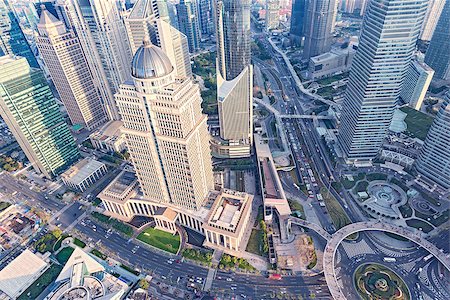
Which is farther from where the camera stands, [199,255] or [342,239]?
[342,239]

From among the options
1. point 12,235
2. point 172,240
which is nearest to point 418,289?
point 172,240

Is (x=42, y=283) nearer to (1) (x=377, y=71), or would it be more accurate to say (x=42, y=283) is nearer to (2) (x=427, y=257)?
(2) (x=427, y=257)

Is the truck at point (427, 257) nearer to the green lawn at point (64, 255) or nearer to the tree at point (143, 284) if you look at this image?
the tree at point (143, 284)

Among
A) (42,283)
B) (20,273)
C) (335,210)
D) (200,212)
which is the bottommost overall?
(42,283)

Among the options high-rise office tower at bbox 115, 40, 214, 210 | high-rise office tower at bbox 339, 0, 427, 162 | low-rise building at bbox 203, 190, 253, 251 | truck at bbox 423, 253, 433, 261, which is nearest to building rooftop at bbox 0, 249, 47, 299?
high-rise office tower at bbox 115, 40, 214, 210

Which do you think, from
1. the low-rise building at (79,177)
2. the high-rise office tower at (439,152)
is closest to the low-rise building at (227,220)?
the low-rise building at (79,177)

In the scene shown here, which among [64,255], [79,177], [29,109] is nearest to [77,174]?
[79,177]
